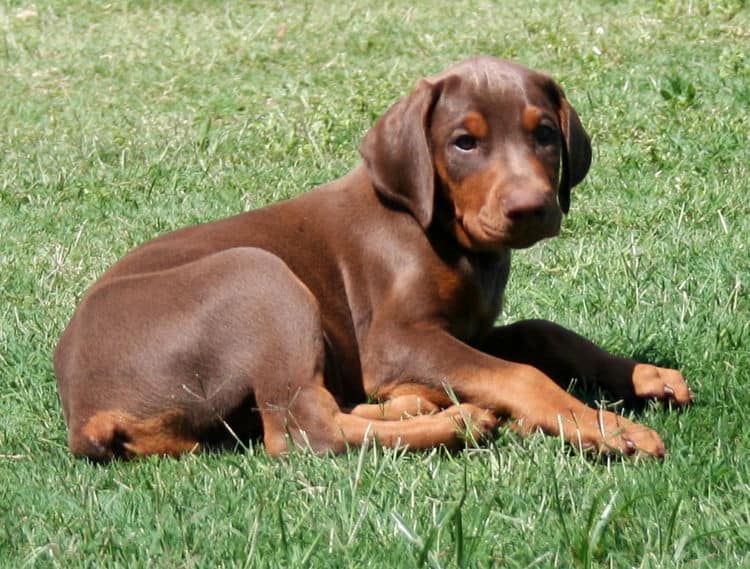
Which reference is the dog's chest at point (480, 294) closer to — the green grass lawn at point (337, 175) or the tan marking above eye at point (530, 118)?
the tan marking above eye at point (530, 118)

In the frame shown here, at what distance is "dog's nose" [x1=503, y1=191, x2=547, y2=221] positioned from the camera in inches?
177

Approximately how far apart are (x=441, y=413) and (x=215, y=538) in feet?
3.56

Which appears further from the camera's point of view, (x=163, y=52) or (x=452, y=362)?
(x=163, y=52)

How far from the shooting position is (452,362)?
4.72 m

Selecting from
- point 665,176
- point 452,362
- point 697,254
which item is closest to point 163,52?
point 665,176

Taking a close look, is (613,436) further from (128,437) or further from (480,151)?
(128,437)

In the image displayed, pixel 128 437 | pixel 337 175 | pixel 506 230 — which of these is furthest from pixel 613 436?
pixel 337 175

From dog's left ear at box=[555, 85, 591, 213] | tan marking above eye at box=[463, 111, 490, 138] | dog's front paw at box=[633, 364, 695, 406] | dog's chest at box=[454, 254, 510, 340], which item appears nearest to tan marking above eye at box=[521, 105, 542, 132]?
tan marking above eye at box=[463, 111, 490, 138]

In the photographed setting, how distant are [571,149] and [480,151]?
46 cm

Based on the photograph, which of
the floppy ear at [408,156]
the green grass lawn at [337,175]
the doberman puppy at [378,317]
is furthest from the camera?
the floppy ear at [408,156]

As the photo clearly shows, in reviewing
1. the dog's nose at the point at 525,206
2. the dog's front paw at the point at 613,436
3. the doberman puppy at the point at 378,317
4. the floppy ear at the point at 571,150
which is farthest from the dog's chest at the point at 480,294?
the dog's front paw at the point at 613,436

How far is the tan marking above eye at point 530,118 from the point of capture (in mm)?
4773

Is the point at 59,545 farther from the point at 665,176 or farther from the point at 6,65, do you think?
the point at 6,65

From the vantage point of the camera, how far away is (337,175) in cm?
824
